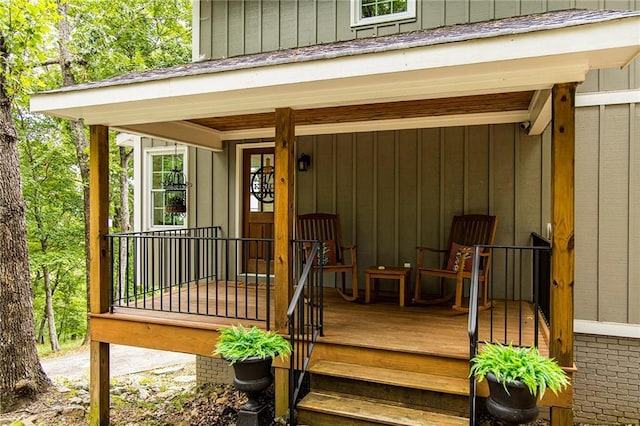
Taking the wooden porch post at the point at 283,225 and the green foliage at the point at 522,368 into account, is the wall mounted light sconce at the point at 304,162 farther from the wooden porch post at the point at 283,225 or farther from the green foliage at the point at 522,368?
the green foliage at the point at 522,368

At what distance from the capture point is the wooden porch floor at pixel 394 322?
139 inches

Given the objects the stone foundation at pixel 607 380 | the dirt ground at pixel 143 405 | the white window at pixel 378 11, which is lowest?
the dirt ground at pixel 143 405

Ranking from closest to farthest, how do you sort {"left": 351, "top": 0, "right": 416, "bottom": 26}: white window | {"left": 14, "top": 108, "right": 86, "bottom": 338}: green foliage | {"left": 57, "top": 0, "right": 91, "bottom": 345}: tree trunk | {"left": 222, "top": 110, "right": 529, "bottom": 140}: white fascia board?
1. {"left": 222, "top": 110, "right": 529, "bottom": 140}: white fascia board
2. {"left": 351, "top": 0, "right": 416, "bottom": 26}: white window
3. {"left": 57, "top": 0, "right": 91, "bottom": 345}: tree trunk
4. {"left": 14, "top": 108, "right": 86, "bottom": 338}: green foliage

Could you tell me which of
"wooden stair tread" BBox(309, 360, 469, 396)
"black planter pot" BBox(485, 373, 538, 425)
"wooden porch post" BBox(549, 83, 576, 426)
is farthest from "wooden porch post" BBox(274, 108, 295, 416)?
"wooden porch post" BBox(549, 83, 576, 426)

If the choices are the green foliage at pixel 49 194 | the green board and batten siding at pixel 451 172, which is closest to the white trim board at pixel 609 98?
the green board and batten siding at pixel 451 172

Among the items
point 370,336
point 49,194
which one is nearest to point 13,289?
point 370,336

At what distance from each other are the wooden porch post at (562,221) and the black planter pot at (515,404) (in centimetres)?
50

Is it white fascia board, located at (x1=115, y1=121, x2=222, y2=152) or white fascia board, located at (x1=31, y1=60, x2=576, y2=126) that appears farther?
white fascia board, located at (x1=115, y1=121, x2=222, y2=152)

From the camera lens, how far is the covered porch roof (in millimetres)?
2570

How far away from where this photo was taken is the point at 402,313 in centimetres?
455

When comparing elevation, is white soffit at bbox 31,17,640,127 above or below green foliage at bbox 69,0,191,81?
below

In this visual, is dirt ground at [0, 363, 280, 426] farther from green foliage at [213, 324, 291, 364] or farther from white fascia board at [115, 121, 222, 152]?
white fascia board at [115, 121, 222, 152]

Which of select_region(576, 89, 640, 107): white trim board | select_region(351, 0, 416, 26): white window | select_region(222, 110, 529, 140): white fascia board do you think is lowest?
select_region(222, 110, 529, 140): white fascia board

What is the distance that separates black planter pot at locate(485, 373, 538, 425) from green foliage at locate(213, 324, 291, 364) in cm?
158
